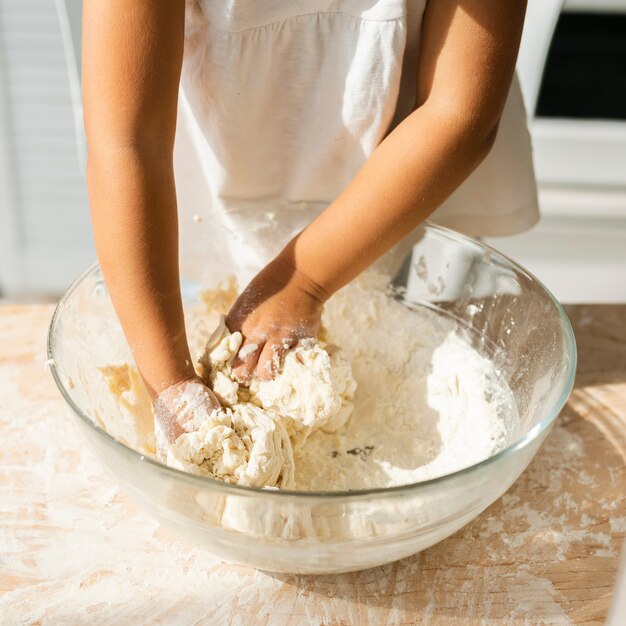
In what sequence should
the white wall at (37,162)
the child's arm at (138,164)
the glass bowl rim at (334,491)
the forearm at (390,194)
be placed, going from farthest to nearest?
the white wall at (37,162), the forearm at (390,194), the child's arm at (138,164), the glass bowl rim at (334,491)

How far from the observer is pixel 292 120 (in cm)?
80

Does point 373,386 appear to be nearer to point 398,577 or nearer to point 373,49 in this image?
point 398,577

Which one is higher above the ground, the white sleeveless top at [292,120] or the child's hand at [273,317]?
the white sleeveless top at [292,120]

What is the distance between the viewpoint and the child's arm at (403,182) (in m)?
0.67

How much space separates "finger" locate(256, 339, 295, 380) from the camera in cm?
67

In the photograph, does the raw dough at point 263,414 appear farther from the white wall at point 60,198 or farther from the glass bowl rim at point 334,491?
the white wall at point 60,198

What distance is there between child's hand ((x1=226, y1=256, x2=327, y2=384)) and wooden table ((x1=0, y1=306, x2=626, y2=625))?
17 cm

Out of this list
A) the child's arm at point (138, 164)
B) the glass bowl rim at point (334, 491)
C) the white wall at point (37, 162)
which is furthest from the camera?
the white wall at point (37, 162)

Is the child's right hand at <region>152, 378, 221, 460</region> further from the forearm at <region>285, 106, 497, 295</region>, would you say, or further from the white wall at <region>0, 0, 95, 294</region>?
the white wall at <region>0, 0, 95, 294</region>

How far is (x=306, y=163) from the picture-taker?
33.0 inches

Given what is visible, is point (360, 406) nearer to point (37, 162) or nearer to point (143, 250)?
point (143, 250)

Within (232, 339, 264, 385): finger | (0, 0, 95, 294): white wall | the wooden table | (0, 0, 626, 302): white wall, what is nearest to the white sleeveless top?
(232, 339, 264, 385): finger

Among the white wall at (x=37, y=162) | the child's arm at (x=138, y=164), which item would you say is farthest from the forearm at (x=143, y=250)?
the white wall at (x=37, y=162)

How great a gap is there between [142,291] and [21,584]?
248 millimetres
